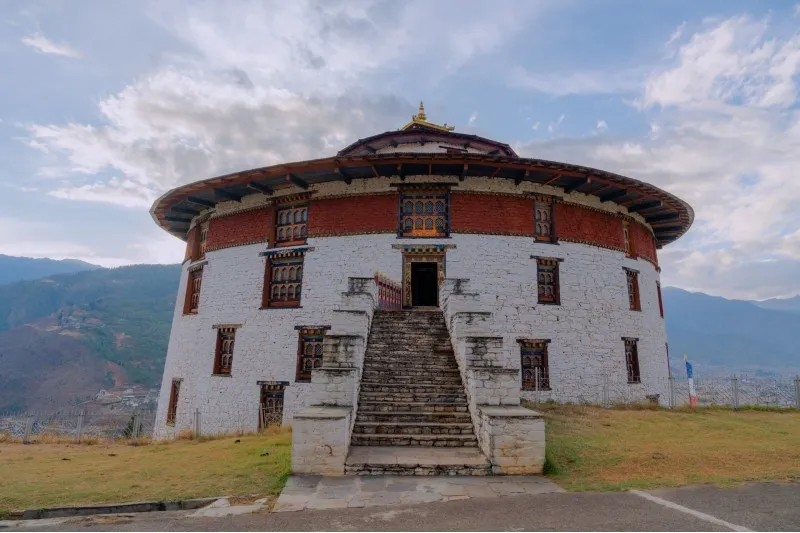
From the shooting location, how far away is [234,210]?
18.2m

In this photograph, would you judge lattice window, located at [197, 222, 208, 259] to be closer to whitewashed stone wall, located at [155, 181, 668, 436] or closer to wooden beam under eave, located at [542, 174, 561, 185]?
whitewashed stone wall, located at [155, 181, 668, 436]

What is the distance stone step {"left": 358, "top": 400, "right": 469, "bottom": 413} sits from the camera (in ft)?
30.2

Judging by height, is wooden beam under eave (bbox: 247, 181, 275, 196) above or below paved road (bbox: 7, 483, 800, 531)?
above

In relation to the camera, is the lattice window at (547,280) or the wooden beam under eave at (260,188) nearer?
the lattice window at (547,280)

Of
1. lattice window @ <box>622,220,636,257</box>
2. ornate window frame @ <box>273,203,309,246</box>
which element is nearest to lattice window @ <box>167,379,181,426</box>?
ornate window frame @ <box>273,203,309,246</box>

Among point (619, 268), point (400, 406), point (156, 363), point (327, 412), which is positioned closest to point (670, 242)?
point (619, 268)

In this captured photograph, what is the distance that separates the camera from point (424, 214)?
52.4 feet

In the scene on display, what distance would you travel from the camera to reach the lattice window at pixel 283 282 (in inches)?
643

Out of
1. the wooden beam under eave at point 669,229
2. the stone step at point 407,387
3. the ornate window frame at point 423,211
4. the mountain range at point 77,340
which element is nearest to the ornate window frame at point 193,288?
the ornate window frame at point 423,211

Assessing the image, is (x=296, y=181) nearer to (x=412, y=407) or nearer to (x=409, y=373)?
(x=409, y=373)

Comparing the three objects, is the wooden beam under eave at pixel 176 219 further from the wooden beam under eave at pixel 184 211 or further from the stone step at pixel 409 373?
the stone step at pixel 409 373

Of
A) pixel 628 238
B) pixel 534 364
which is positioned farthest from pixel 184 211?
pixel 628 238

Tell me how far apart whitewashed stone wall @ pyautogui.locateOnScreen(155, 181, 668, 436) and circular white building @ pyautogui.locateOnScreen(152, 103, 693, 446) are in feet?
0.16

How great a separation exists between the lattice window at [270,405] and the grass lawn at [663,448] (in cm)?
838
